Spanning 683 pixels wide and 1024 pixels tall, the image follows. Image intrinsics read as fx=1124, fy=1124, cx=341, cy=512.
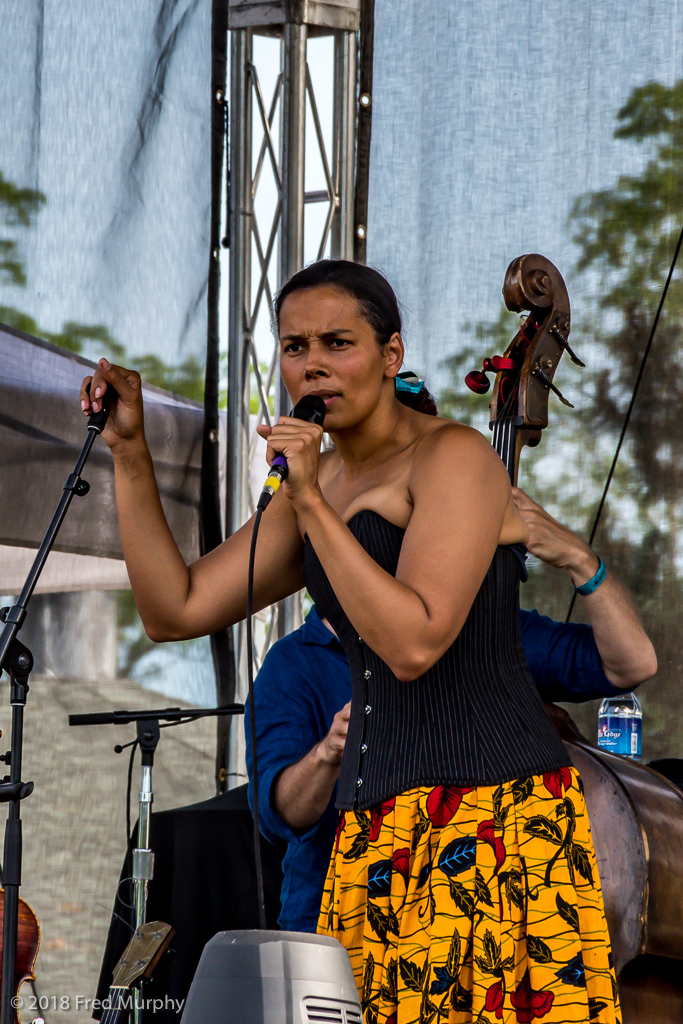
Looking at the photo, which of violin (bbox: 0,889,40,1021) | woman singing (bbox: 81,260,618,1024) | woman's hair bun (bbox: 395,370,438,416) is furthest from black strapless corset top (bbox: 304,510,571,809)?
violin (bbox: 0,889,40,1021)

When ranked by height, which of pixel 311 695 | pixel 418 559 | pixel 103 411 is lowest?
pixel 311 695

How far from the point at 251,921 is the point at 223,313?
1.50 meters

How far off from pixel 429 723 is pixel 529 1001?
1.01ft

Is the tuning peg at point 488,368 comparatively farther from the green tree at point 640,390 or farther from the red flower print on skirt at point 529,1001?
the red flower print on skirt at point 529,1001

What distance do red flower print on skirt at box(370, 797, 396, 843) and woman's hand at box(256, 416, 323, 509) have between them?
0.34 m

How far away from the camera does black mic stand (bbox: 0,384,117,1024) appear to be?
166 centimetres

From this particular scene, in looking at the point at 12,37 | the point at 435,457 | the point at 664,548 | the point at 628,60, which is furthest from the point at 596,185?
the point at 435,457

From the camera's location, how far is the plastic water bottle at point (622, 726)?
256cm

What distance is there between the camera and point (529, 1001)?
1.19 meters

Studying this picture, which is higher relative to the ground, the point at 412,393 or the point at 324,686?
the point at 412,393

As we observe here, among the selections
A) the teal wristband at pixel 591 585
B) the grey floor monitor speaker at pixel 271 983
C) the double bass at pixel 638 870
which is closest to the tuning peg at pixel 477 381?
the teal wristband at pixel 591 585

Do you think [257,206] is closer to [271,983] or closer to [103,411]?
[103,411]

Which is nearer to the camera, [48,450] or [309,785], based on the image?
[309,785]

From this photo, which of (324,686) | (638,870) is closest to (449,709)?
(638,870)
